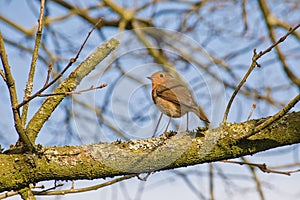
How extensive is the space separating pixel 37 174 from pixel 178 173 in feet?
7.58

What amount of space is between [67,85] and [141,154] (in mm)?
596

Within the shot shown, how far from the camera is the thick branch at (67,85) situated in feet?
7.04

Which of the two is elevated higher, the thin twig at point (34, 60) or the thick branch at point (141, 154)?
the thin twig at point (34, 60)

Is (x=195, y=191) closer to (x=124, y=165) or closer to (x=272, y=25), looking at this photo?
(x=272, y=25)

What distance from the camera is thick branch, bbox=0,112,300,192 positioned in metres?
1.96

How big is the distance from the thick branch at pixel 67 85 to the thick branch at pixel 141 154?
185 mm

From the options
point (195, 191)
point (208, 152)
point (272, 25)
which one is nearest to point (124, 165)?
point (208, 152)

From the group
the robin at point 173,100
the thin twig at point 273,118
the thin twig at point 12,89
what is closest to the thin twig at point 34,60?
the thin twig at point 12,89

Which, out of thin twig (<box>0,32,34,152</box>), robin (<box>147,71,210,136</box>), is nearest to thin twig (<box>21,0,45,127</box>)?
thin twig (<box>0,32,34,152</box>)

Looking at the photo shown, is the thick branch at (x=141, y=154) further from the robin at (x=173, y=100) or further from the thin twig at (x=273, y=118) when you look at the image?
the robin at (x=173, y=100)

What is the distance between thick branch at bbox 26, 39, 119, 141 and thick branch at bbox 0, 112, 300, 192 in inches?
7.3

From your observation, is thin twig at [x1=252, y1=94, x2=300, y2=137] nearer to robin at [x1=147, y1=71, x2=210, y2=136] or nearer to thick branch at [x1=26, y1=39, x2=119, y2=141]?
robin at [x1=147, y1=71, x2=210, y2=136]

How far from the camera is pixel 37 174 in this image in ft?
6.44

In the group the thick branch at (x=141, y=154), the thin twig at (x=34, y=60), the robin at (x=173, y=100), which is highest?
the robin at (x=173, y=100)
